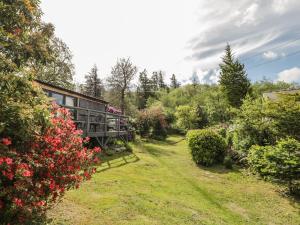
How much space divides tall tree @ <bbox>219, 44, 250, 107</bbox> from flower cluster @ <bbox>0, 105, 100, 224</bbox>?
118 ft

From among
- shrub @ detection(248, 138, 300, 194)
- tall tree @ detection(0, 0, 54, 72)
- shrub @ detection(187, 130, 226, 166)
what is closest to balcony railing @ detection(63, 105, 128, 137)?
shrub @ detection(187, 130, 226, 166)

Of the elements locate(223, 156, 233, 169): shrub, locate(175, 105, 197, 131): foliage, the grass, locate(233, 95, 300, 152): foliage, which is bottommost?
the grass

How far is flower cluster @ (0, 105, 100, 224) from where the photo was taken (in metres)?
3.94

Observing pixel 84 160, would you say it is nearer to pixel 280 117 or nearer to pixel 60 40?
pixel 280 117

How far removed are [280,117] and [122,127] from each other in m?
14.3

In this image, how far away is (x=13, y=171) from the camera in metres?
3.99

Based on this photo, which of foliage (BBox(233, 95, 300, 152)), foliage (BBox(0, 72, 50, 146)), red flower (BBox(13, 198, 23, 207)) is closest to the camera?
red flower (BBox(13, 198, 23, 207))

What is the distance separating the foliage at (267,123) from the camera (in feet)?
42.6

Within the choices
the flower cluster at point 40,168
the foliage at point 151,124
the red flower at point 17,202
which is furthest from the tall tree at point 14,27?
the foliage at point 151,124

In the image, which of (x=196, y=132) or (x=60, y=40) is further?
(x=60, y=40)

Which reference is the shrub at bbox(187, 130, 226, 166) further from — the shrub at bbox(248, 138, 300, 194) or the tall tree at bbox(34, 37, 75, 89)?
the tall tree at bbox(34, 37, 75, 89)

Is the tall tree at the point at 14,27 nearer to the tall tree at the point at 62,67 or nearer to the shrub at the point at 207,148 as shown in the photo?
the shrub at the point at 207,148

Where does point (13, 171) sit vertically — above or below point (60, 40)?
below

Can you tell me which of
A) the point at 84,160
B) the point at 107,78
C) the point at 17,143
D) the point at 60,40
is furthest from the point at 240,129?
the point at 60,40
